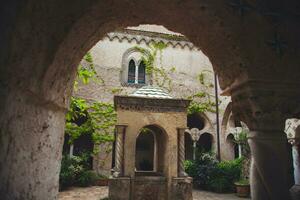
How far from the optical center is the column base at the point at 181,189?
7242 mm

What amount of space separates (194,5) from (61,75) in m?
1.34

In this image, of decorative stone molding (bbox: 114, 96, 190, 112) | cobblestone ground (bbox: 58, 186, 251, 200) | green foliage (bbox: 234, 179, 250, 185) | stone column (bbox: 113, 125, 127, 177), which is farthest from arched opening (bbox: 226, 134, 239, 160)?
stone column (bbox: 113, 125, 127, 177)

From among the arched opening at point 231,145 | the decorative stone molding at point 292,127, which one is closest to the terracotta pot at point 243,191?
the decorative stone molding at point 292,127

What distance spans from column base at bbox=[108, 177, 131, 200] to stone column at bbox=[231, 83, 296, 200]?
527 cm

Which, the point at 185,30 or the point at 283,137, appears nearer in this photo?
the point at 283,137

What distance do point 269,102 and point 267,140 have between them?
360 mm

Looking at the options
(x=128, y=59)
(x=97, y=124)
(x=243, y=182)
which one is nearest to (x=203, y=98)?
(x=128, y=59)

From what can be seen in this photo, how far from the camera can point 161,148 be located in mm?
8570

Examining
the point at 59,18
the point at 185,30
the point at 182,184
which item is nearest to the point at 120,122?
the point at 182,184

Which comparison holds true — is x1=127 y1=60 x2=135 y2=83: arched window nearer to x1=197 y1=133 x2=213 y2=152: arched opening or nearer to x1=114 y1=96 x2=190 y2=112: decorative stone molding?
x1=197 y1=133 x2=213 y2=152: arched opening

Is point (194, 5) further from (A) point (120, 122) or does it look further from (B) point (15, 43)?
(A) point (120, 122)

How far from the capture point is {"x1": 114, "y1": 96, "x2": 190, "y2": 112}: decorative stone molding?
7.75 m

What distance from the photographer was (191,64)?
15.8 metres

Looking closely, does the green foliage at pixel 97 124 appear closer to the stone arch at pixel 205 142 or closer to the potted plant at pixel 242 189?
the stone arch at pixel 205 142
